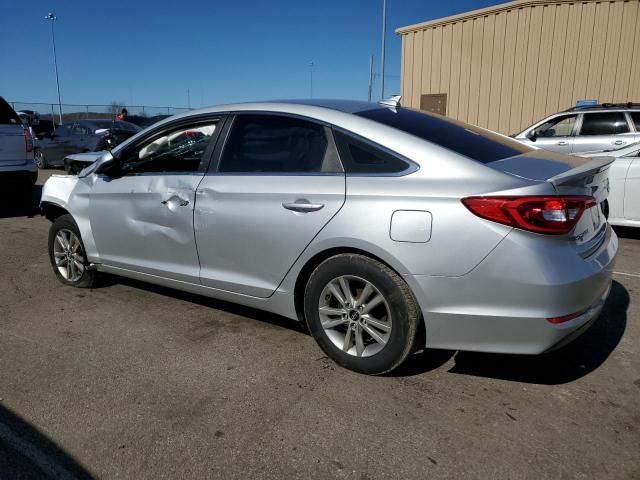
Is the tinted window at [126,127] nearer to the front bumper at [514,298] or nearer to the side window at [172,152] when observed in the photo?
the side window at [172,152]

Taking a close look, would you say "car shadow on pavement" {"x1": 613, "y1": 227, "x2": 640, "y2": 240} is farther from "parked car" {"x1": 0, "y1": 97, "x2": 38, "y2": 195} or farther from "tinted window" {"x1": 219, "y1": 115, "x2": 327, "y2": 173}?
"parked car" {"x1": 0, "y1": 97, "x2": 38, "y2": 195}

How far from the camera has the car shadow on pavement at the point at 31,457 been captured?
2336 millimetres

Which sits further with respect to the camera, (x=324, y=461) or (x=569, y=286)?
(x=569, y=286)

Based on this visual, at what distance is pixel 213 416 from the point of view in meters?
2.78

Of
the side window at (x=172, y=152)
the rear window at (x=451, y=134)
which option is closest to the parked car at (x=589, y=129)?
the rear window at (x=451, y=134)

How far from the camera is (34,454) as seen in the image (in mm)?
2469

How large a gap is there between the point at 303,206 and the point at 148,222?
1428mm

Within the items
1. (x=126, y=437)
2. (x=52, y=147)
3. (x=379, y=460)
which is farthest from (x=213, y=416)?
(x=52, y=147)

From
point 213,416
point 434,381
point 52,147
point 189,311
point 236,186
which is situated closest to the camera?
point 213,416

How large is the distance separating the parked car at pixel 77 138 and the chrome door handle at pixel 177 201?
10644 millimetres

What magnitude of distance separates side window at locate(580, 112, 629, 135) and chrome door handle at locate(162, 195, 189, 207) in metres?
8.97

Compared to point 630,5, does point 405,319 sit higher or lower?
lower

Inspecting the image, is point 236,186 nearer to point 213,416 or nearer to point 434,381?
point 213,416

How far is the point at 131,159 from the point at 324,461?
9.63 ft
